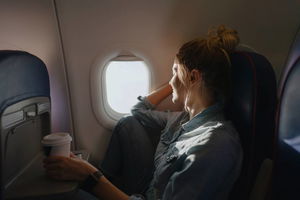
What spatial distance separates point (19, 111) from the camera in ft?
4.07

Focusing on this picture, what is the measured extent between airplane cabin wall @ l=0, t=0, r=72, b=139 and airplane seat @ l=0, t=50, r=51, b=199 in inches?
9.1

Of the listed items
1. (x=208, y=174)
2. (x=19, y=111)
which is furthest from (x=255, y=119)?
(x=19, y=111)


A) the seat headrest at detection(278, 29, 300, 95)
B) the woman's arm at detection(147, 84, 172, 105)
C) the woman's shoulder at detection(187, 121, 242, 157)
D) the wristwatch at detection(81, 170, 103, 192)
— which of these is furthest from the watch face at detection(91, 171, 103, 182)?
the seat headrest at detection(278, 29, 300, 95)

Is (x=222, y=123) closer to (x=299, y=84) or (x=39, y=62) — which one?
(x=299, y=84)

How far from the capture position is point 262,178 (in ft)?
3.54

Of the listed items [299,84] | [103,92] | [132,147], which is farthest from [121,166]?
[299,84]

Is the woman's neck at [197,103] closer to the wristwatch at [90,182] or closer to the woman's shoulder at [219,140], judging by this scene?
the woman's shoulder at [219,140]

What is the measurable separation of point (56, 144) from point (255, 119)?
0.79 metres

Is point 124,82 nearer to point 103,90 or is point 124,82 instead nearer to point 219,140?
point 103,90

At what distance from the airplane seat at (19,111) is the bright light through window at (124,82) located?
45cm

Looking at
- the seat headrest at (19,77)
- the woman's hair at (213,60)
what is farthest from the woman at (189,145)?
the seat headrest at (19,77)

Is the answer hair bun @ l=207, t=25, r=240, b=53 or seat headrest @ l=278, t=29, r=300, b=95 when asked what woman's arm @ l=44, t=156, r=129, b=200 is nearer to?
hair bun @ l=207, t=25, r=240, b=53

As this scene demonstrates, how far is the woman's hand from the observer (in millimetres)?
1210

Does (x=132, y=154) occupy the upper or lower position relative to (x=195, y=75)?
lower
